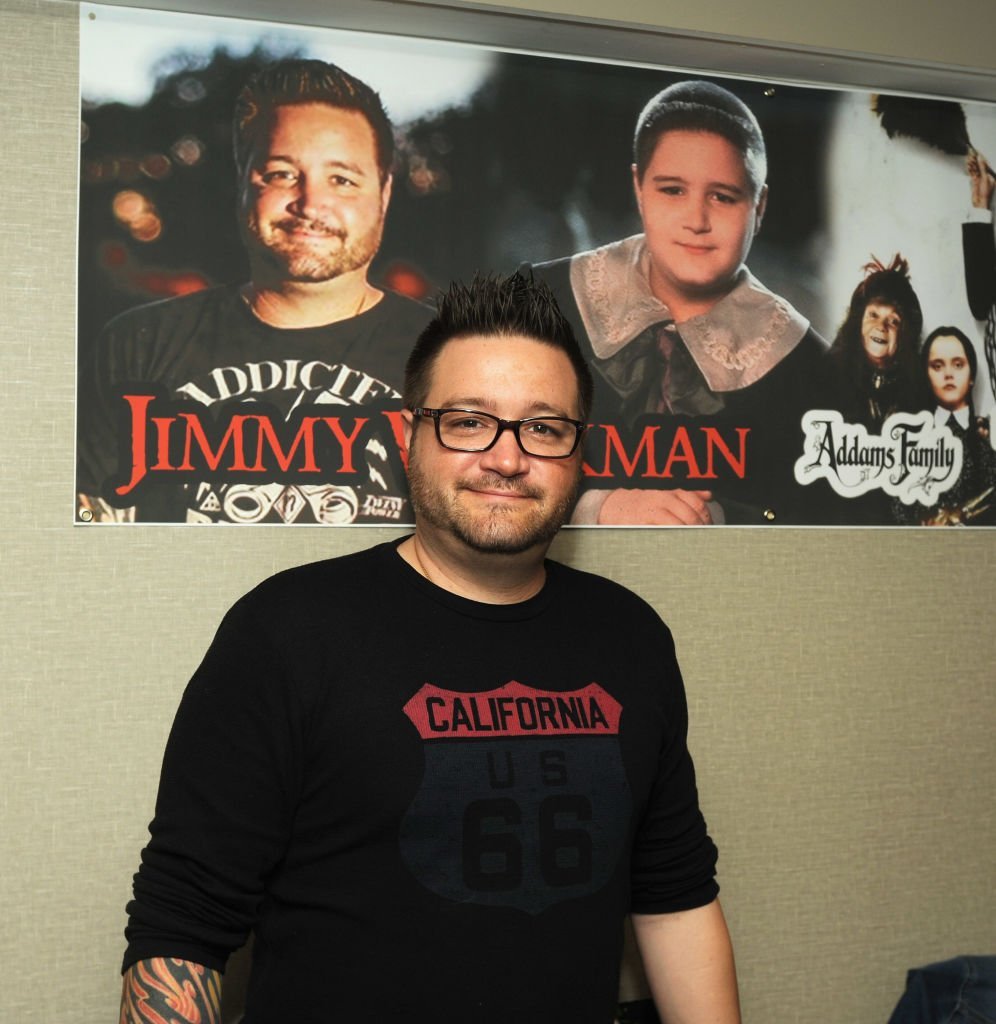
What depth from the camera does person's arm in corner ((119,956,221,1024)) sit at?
4.37 ft

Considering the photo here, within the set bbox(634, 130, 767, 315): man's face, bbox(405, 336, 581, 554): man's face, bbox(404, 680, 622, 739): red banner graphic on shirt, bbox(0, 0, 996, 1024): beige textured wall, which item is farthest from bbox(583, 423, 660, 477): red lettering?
bbox(404, 680, 622, 739): red banner graphic on shirt

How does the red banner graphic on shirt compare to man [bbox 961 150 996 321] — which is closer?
the red banner graphic on shirt

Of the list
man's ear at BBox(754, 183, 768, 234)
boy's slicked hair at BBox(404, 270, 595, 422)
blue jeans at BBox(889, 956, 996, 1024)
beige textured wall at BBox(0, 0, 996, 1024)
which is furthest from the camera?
man's ear at BBox(754, 183, 768, 234)

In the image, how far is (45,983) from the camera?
1.68 metres

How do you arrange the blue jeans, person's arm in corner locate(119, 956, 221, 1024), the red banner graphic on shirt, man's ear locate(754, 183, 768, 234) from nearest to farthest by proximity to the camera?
person's arm in corner locate(119, 956, 221, 1024) < the red banner graphic on shirt < the blue jeans < man's ear locate(754, 183, 768, 234)

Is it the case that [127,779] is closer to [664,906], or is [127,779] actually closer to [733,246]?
[664,906]

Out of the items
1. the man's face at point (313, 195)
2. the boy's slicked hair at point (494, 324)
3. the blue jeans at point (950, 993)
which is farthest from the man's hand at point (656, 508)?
the blue jeans at point (950, 993)

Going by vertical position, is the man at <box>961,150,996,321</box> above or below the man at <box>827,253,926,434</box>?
above

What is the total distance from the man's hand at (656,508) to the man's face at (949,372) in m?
0.50

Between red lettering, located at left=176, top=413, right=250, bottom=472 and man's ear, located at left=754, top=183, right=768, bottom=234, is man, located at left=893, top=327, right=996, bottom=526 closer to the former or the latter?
man's ear, located at left=754, top=183, right=768, bottom=234

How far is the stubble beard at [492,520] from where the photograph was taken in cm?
151

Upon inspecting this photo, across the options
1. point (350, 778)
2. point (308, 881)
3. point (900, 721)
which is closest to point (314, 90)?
point (350, 778)

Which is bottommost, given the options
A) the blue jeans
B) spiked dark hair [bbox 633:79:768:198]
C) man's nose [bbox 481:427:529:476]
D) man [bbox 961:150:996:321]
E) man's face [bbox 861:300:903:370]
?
the blue jeans

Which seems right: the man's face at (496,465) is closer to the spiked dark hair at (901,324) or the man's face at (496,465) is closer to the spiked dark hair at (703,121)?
the spiked dark hair at (703,121)
